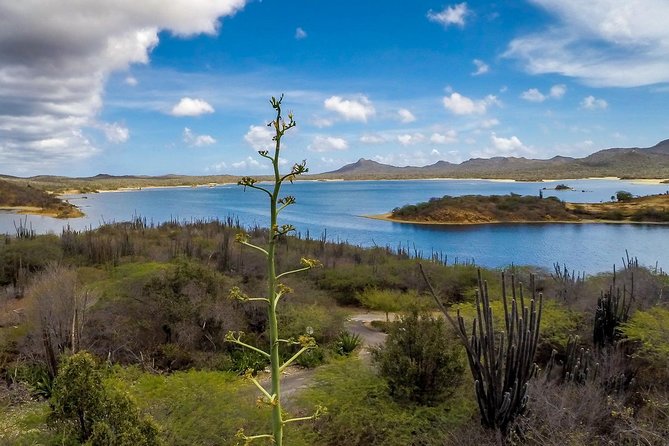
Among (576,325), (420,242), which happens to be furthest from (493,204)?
(576,325)

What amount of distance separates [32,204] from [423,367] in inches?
2782

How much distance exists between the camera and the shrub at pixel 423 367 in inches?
380

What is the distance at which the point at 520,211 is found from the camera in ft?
207

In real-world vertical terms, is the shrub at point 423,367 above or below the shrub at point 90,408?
below

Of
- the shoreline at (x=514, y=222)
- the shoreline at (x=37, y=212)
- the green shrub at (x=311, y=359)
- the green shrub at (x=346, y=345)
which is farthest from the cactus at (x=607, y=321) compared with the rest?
the shoreline at (x=37, y=212)

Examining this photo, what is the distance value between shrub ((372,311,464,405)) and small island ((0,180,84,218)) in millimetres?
58564

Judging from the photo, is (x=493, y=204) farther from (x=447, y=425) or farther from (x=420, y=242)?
(x=447, y=425)

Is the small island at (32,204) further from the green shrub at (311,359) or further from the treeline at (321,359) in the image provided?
the green shrub at (311,359)

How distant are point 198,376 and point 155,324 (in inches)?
300

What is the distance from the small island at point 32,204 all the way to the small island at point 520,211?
1542 inches

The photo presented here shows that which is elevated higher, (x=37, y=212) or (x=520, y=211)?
(x=37, y=212)

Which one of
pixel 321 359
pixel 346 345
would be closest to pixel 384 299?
pixel 346 345

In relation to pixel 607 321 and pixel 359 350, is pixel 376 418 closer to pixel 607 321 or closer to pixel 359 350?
pixel 359 350

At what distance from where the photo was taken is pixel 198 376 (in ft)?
28.3
